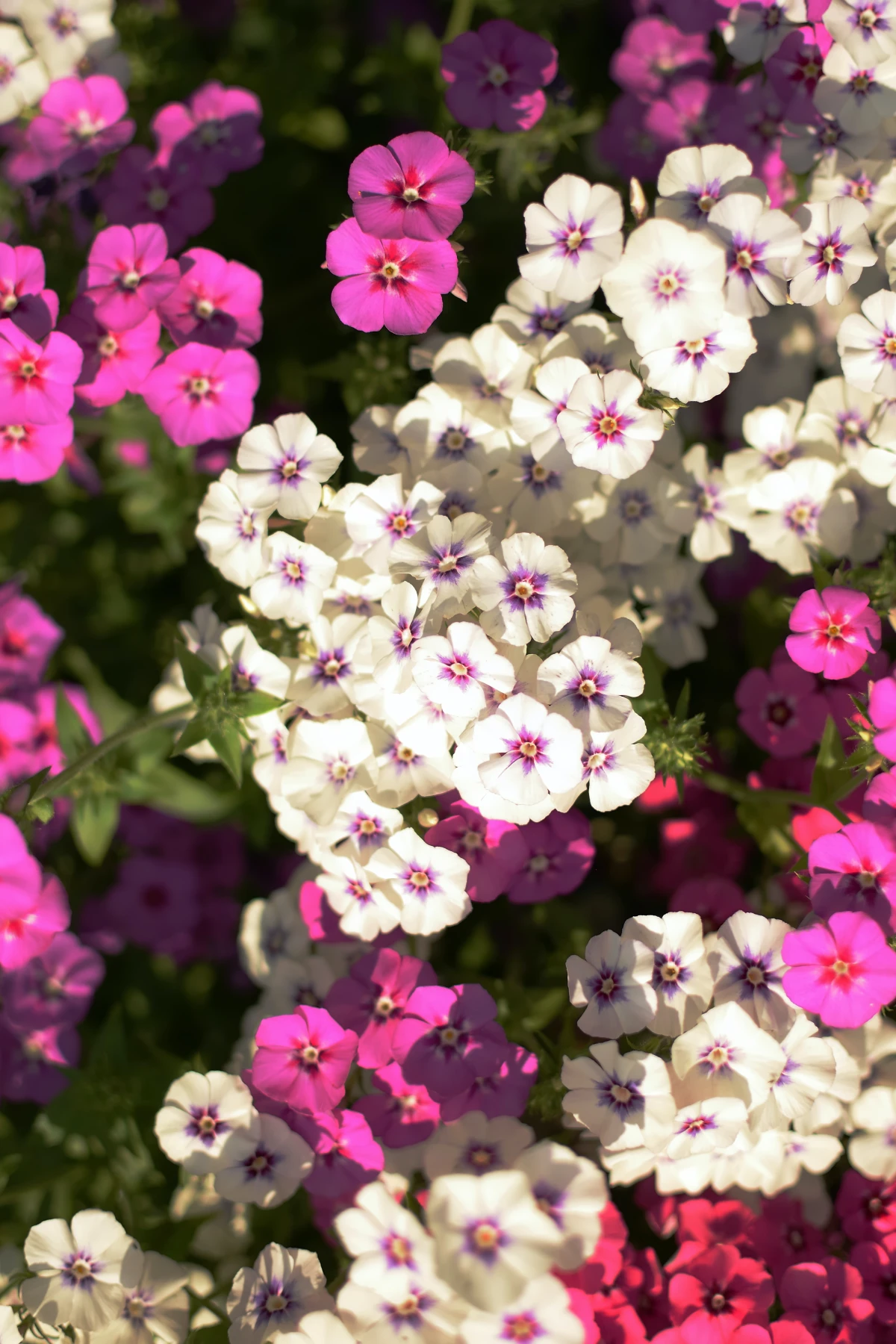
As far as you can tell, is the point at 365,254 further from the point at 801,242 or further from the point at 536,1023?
the point at 536,1023

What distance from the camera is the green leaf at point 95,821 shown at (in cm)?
311

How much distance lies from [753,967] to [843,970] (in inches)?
8.6

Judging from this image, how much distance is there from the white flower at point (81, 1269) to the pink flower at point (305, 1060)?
1.64ft

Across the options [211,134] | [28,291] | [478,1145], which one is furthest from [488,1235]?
[211,134]

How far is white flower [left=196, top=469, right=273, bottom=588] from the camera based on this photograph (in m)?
2.69

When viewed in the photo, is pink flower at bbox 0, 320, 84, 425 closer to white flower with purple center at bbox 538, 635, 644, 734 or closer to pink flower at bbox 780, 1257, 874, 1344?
white flower with purple center at bbox 538, 635, 644, 734

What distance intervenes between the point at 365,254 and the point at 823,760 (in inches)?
66.7

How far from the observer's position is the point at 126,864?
366 centimetres

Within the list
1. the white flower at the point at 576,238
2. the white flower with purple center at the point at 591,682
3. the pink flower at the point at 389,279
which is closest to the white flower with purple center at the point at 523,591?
the white flower with purple center at the point at 591,682

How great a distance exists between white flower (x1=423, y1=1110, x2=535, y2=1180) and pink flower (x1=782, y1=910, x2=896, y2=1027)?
69 centimetres

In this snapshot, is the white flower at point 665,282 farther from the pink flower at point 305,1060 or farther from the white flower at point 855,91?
the pink flower at point 305,1060

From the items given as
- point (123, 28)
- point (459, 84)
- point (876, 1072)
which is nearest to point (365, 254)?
point (459, 84)

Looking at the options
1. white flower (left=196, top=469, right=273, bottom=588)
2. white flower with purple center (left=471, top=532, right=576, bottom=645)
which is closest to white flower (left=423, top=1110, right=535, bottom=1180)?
white flower with purple center (left=471, top=532, right=576, bottom=645)

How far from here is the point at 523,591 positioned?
2.35 metres
